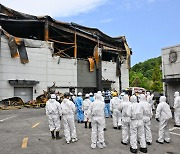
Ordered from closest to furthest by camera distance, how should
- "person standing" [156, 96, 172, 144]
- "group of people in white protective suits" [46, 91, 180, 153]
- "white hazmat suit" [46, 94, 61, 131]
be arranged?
"group of people in white protective suits" [46, 91, 180, 153]
"person standing" [156, 96, 172, 144]
"white hazmat suit" [46, 94, 61, 131]

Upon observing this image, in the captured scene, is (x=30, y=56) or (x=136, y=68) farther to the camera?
(x=136, y=68)

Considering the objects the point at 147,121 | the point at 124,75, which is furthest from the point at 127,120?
the point at 124,75

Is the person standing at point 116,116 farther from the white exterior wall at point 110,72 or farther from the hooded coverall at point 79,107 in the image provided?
the white exterior wall at point 110,72

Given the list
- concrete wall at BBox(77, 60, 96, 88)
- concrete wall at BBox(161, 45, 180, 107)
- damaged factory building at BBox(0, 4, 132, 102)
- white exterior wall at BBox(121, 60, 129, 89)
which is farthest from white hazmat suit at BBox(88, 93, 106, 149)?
white exterior wall at BBox(121, 60, 129, 89)

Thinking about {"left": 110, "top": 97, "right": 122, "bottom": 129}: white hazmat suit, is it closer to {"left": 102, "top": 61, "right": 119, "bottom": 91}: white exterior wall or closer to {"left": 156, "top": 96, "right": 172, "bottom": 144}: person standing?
{"left": 156, "top": 96, "right": 172, "bottom": 144}: person standing

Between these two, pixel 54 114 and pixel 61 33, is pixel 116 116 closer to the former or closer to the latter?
pixel 54 114

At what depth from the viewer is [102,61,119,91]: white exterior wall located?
3394cm

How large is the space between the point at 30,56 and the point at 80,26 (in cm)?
942

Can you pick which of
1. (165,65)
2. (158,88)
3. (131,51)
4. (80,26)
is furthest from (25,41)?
(158,88)

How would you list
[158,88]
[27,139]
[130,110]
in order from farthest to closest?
[158,88] → [27,139] → [130,110]

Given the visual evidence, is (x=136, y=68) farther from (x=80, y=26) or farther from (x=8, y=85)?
(x=8, y=85)

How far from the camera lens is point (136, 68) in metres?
94.7

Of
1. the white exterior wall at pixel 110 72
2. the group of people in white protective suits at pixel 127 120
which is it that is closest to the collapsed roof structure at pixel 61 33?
the white exterior wall at pixel 110 72

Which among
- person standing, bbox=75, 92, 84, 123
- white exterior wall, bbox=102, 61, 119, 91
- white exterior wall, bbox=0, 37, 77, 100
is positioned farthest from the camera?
white exterior wall, bbox=102, 61, 119, 91
